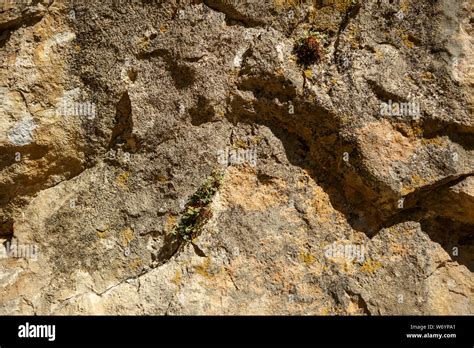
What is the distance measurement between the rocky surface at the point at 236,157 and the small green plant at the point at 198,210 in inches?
0.6

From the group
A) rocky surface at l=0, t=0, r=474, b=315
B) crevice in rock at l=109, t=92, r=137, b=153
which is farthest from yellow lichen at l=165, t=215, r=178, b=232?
crevice in rock at l=109, t=92, r=137, b=153

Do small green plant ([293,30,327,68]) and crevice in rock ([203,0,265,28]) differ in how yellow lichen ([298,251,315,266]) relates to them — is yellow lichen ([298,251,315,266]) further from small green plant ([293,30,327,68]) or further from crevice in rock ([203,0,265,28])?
crevice in rock ([203,0,265,28])

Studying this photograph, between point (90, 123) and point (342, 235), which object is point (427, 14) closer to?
point (342, 235)

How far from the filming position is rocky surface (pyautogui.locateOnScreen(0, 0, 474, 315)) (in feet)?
16.5

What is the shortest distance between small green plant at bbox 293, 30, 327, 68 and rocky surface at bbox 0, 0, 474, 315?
22 mm

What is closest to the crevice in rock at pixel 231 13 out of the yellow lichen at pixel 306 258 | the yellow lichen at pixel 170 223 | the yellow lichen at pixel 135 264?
the yellow lichen at pixel 170 223

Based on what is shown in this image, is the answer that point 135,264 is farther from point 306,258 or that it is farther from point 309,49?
point 309,49

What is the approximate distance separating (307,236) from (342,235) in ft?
1.17

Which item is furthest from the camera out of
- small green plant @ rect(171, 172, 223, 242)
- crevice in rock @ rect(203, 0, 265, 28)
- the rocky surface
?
crevice in rock @ rect(203, 0, 265, 28)

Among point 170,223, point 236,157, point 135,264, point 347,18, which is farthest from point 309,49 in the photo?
point 135,264

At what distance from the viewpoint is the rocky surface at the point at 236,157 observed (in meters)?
5.02

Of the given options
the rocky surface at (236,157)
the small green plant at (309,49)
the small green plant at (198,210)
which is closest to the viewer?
the rocky surface at (236,157)

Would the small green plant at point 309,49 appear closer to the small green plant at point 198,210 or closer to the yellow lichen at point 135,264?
the small green plant at point 198,210

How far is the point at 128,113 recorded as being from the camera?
219 inches
